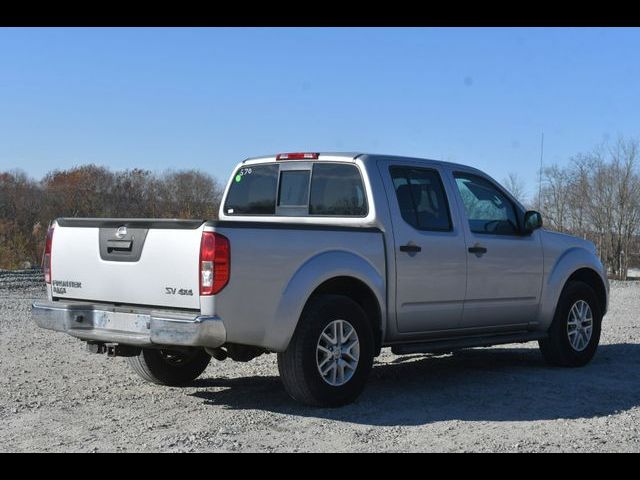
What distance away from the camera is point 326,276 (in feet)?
21.8

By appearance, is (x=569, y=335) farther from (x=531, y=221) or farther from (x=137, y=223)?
(x=137, y=223)

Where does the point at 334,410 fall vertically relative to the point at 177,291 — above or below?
below

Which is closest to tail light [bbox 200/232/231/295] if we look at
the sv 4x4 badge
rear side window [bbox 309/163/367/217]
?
the sv 4x4 badge

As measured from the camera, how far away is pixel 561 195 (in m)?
36.7

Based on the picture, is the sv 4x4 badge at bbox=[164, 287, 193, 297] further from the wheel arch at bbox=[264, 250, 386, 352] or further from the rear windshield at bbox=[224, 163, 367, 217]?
the rear windshield at bbox=[224, 163, 367, 217]

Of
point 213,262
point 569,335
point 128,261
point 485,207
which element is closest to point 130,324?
point 128,261

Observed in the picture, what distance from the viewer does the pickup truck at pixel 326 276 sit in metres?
6.20

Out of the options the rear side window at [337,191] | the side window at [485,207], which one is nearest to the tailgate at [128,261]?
the rear side window at [337,191]

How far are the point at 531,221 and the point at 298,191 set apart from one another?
234cm

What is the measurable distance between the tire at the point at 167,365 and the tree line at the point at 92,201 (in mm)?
14675

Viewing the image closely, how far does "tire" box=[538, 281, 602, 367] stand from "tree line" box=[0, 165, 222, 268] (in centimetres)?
1457
